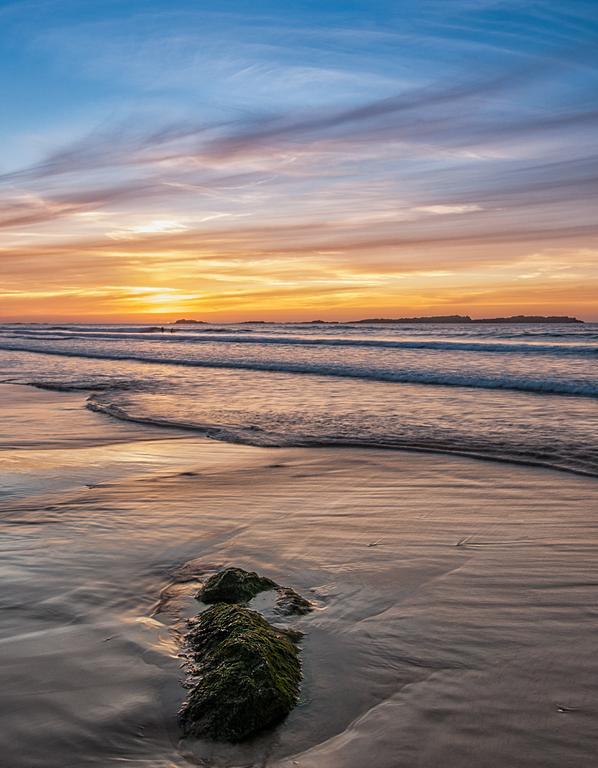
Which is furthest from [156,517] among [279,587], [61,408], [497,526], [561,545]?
[61,408]

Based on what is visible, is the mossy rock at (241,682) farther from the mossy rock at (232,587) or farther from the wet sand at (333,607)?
the mossy rock at (232,587)

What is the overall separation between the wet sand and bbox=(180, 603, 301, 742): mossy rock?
0.07 meters

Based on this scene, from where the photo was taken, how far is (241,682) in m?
2.49

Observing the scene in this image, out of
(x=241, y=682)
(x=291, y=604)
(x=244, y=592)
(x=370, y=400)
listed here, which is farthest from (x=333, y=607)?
(x=370, y=400)

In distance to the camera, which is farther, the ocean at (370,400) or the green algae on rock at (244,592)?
the ocean at (370,400)

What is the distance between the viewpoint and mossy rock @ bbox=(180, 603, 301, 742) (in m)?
2.40

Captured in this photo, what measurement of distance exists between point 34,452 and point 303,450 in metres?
3.27

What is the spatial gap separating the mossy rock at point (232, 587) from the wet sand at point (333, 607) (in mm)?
146

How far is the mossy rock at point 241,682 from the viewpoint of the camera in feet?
7.86

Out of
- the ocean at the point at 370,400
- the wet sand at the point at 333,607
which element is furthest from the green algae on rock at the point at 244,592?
the ocean at the point at 370,400

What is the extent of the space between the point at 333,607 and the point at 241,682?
1.04 m

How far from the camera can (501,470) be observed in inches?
264

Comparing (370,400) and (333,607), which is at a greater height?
(370,400)

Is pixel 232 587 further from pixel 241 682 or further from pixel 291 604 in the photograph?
pixel 241 682
